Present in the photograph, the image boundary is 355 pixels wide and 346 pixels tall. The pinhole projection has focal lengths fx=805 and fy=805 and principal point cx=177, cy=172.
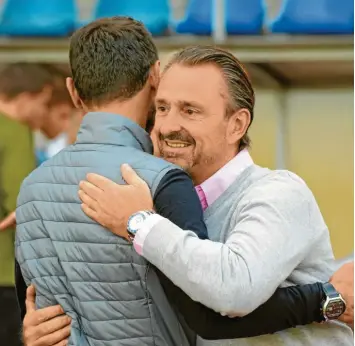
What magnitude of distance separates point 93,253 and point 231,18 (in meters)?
1.72

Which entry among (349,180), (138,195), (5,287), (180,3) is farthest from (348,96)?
(138,195)

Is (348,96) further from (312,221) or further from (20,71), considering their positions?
(312,221)

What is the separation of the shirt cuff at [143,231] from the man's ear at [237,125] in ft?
1.05

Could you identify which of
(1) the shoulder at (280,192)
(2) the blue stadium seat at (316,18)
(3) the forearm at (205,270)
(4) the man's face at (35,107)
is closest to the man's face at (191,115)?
(1) the shoulder at (280,192)

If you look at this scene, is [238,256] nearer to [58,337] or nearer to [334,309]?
[334,309]

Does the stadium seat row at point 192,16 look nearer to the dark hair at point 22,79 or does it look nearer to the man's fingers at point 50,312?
the dark hair at point 22,79

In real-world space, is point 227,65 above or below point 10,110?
above

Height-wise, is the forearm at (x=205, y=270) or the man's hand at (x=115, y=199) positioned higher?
the man's hand at (x=115, y=199)

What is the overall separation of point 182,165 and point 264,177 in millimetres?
165

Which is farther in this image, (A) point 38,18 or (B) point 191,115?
(A) point 38,18

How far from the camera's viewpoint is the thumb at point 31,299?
5.13 ft

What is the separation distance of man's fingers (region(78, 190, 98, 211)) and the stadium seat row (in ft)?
5.37

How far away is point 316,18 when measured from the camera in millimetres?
2869

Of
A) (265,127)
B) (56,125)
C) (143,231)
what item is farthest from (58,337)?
(265,127)
